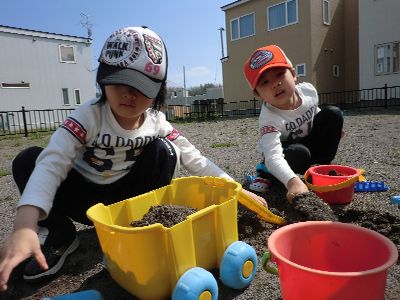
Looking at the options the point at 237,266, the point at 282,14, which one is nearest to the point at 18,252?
the point at 237,266

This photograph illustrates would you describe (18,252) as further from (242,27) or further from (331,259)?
(242,27)

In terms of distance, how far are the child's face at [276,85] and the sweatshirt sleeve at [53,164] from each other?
1109mm

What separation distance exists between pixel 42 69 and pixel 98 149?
16.2 m

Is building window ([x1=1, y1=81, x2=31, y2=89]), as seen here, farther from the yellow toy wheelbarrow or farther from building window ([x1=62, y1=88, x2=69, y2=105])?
the yellow toy wheelbarrow

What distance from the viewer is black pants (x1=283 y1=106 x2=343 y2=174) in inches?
82.0

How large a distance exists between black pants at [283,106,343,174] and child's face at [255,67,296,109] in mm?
300

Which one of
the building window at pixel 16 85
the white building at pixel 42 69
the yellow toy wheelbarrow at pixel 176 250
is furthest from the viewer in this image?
the white building at pixel 42 69

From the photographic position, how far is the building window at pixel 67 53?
16.3 metres

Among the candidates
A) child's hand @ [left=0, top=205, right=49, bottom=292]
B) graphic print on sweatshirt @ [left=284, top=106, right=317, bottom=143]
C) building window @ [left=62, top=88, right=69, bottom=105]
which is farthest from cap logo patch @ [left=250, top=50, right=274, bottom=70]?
building window @ [left=62, top=88, right=69, bottom=105]

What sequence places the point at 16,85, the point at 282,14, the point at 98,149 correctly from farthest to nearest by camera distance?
the point at 16,85, the point at 282,14, the point at 98,149

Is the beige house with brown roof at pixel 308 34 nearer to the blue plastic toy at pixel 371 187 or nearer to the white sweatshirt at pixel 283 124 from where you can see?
the white sweatshirt at pixel 283 124

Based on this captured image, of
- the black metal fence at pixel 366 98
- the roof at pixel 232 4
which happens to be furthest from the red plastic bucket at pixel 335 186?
the roof at pixel 232 4

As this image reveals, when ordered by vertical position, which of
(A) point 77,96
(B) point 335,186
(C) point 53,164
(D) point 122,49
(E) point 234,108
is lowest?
(B) point 335,186

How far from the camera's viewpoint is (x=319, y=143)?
2303mm
